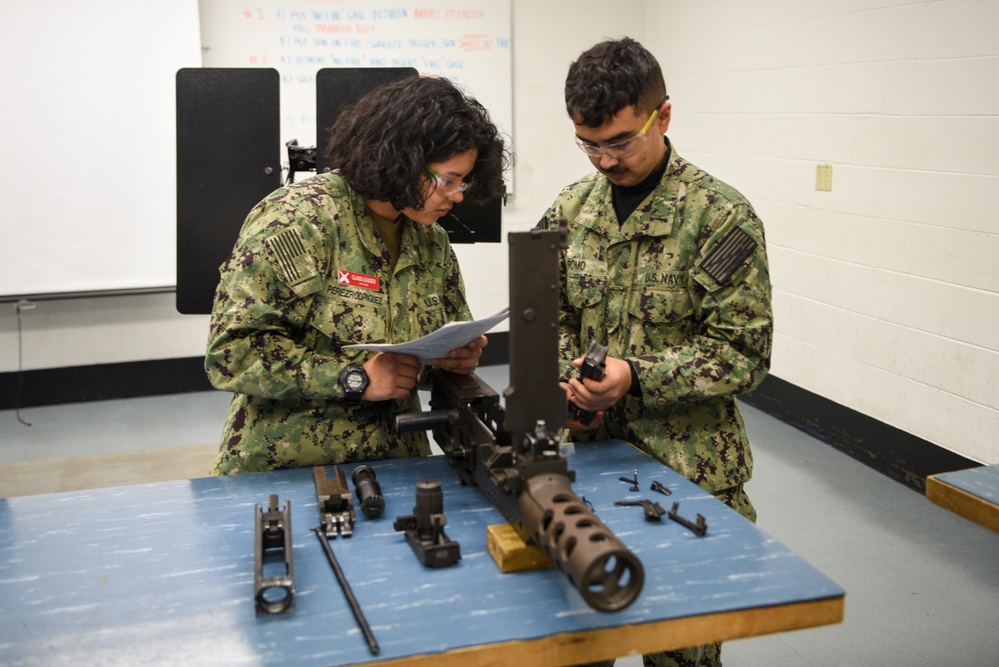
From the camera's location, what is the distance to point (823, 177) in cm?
417

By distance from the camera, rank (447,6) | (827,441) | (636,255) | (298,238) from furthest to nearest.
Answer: (447,6) < (827,441) < (636,255) < (298,238)

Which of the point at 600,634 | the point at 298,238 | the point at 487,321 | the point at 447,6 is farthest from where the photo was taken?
the point at 447,6

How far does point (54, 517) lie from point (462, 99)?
111 centimetres

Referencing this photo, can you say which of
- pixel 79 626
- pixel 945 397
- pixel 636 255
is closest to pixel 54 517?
pixel 79 626

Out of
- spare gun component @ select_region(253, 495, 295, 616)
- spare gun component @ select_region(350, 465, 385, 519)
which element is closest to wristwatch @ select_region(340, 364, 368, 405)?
spare gun component @ select_region(350, 465, 385, 519)

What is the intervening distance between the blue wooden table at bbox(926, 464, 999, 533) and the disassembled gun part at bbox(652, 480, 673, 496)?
52cm

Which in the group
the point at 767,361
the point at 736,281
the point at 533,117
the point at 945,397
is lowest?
the point at 945,397

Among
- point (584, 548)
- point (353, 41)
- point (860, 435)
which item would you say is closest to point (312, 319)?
point (584, 548)

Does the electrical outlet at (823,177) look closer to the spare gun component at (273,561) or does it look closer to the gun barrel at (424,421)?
the gun barrel at (424,421)

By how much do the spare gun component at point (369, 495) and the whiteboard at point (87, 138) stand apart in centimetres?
350

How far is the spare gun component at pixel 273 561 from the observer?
4.48 feet

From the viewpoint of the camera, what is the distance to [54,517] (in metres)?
1.72

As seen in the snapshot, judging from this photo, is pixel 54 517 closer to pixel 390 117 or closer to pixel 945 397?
pixel 390 117

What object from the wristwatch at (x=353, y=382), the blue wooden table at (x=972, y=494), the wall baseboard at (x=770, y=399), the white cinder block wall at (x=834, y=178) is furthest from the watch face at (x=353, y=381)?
the white cinder block wall at (x=834, y=178)
